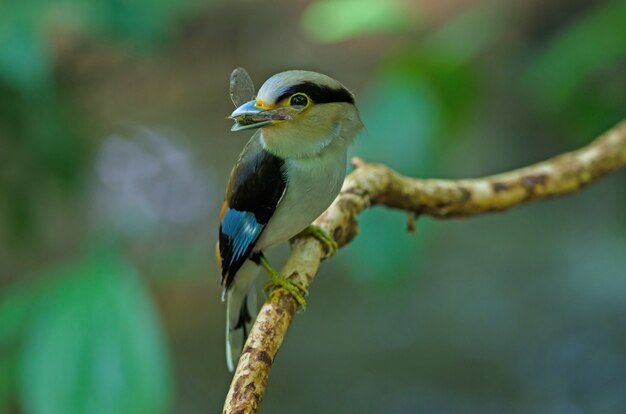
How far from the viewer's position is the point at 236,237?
4.21ft

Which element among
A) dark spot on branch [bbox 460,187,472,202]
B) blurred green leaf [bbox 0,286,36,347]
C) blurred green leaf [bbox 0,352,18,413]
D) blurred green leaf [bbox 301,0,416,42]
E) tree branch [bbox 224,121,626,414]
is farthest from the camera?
blurred green leaf [bbox 301,0,416,42]

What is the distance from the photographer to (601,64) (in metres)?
2.29

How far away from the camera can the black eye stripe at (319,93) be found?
105 centimetres

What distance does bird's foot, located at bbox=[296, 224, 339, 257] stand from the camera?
4.71 feet

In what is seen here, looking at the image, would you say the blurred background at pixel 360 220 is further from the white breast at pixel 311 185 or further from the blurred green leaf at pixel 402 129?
the white breast at pixel 311 185

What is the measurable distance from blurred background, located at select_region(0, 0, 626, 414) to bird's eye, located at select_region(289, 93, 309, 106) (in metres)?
0.83

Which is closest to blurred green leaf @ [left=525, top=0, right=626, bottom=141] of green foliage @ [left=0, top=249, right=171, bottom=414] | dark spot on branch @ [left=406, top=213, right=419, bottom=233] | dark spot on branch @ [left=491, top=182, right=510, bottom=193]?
dark spot on branch @ [left=491, top=182, right=510, bottom=193]

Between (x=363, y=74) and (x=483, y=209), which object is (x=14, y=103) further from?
(x=363, y=74)

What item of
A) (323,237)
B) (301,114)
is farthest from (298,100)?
(323,237)

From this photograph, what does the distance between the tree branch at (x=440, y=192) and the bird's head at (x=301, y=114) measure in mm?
218

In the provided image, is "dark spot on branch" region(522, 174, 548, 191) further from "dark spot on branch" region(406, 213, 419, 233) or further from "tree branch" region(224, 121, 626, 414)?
"dark spot on branch" region(406, 213, 419, 233)

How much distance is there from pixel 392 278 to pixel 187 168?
104 inches

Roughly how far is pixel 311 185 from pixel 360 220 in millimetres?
804

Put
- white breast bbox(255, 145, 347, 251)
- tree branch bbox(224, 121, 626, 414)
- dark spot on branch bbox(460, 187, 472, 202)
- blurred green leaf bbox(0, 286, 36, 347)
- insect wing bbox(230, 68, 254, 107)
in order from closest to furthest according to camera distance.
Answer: insect wing bbox(230, 68, 254, 107), white breast bbox(255, 145, 347, 251), tree branch bbox(224, 121, 626, 414), dark spot on branch bbox(460, 187, 472, 202), blurred green leaf bbox(0, 286, 36, 347)
